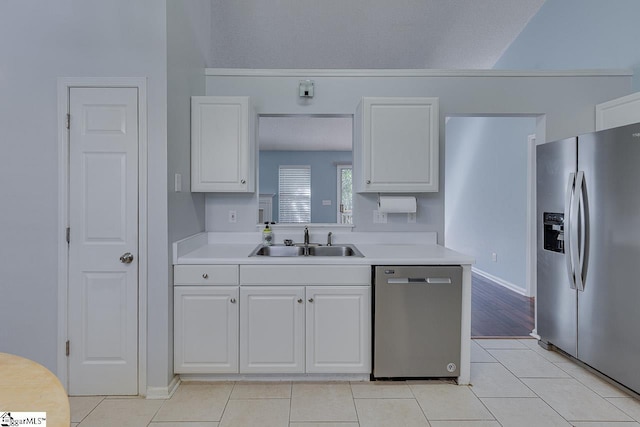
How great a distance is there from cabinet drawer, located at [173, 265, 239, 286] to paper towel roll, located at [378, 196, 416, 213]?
127cm

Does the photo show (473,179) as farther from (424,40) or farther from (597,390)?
(597,390)

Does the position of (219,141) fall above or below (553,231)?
above

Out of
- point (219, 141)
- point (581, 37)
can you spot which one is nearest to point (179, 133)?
point (219, 141)

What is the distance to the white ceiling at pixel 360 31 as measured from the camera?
3621mm

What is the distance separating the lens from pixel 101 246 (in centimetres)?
217

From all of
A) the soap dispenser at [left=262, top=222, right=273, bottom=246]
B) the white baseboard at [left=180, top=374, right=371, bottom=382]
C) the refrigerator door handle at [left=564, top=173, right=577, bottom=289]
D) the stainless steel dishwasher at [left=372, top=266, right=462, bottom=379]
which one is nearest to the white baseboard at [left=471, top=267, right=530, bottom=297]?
the refrigerator door handle at [left=564, top=173, right=577, bottom=289]

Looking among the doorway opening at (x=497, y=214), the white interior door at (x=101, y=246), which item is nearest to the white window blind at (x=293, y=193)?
the doorway opening at (x=497, y=214)

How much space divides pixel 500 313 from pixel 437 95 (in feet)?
7.97

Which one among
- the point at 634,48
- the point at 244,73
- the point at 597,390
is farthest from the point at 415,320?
the point at 634,48

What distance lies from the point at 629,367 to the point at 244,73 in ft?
11.0

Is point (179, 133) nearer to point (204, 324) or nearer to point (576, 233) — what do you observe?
point (204, 324)

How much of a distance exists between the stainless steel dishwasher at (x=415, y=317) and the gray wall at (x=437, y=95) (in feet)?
2.60

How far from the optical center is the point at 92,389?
2.19 m

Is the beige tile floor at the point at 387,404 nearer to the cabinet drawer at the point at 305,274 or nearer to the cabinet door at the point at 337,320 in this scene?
the cabinet door at the point at 337,320
